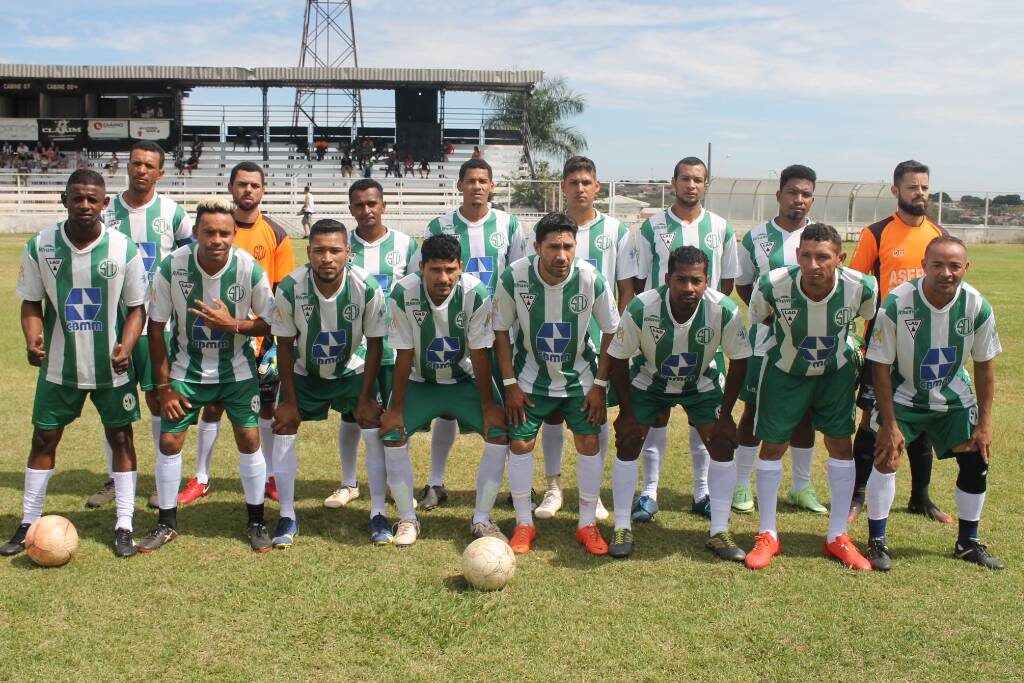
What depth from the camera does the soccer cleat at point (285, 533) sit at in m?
5.20

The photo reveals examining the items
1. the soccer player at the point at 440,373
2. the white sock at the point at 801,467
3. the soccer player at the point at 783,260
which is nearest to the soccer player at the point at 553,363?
the soccer player at the point at 440,373

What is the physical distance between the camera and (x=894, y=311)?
495 cm

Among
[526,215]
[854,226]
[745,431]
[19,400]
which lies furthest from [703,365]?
[854,226]

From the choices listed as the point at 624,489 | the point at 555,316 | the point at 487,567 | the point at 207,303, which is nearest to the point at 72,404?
the point at 207,303

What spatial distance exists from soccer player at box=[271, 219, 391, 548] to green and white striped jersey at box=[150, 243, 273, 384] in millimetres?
181

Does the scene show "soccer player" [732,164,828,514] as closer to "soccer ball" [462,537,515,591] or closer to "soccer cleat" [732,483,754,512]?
"soccer cleat" [732,483,754,512]

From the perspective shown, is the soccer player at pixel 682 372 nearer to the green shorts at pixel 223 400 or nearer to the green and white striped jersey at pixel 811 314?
the green and white striped jersey at pixel 811 314

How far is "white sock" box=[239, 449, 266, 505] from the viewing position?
17.3 feet

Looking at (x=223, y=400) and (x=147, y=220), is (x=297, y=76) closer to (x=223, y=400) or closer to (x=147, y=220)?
(x=147, y=220)

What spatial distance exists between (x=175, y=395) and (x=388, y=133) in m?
35.7

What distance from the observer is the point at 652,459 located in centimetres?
601

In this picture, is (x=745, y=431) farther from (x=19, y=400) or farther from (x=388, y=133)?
(x=388, y=133)

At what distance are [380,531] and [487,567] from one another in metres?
1.05

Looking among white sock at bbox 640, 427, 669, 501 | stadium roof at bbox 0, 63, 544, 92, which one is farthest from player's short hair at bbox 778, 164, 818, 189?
stadium roof at bbox 0, 63, 544, 92
